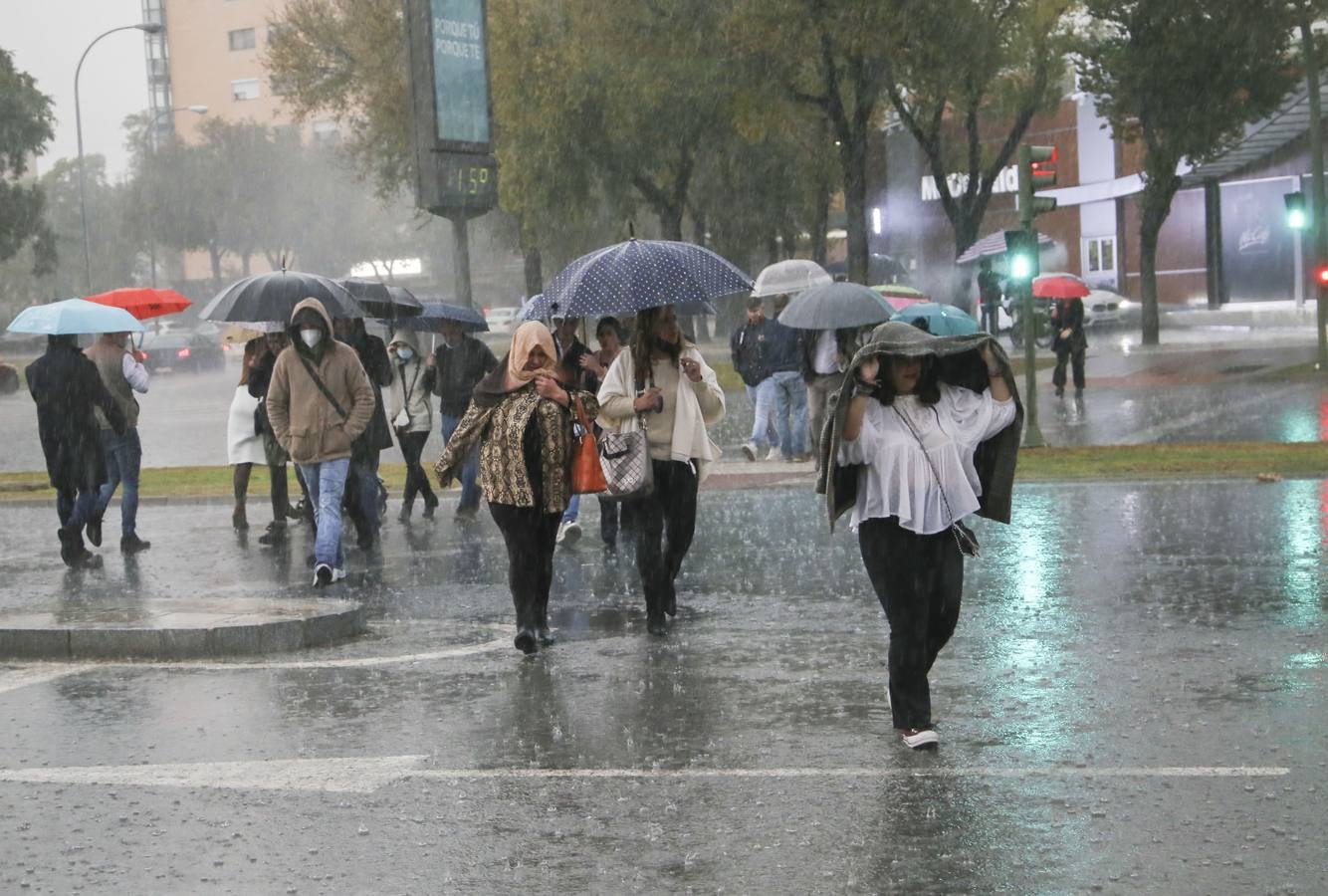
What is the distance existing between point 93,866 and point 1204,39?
36433 mm

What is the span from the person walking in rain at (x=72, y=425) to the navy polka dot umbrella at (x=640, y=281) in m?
4.87

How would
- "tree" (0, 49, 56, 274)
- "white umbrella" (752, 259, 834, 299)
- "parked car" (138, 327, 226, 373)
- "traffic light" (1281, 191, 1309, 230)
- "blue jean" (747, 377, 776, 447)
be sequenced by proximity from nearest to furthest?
"white umbrella" (752, 259, 834, 299)
"blue jean" (747, 377, 776, 447)
"traffic light" (1281, 191, 1309, 230)
"parked car" (138, 327, 226, 373)
"tree" (0, 49, 56, 274)

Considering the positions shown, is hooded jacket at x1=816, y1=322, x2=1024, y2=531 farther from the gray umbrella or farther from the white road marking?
the gray umbrella

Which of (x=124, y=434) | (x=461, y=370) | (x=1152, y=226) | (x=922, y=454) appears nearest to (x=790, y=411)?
(x=461, y=370)

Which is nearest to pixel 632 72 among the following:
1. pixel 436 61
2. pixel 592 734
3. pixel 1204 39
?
pixel 1204 39

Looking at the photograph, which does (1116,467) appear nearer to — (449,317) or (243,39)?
(449,317)

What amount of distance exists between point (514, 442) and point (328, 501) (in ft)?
9.98

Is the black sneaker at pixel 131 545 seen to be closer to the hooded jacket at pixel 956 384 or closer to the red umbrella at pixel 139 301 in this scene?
the red umbrella at pixel 139 301

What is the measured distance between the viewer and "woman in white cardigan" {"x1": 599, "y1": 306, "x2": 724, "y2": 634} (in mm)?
9352

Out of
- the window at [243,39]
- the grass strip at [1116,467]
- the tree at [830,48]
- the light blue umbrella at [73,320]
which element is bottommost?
the grass strip at [1116,467]

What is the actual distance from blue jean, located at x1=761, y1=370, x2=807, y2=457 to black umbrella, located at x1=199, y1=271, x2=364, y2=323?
6.98 meters

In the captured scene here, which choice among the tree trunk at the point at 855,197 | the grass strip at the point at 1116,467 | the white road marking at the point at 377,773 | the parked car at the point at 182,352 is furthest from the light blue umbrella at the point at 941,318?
the parked car at the point at 182,352

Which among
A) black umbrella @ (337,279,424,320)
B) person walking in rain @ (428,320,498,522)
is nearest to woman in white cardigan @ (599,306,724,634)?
person walking in rain @ (428,320,498,522)

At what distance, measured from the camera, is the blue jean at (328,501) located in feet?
37.9
